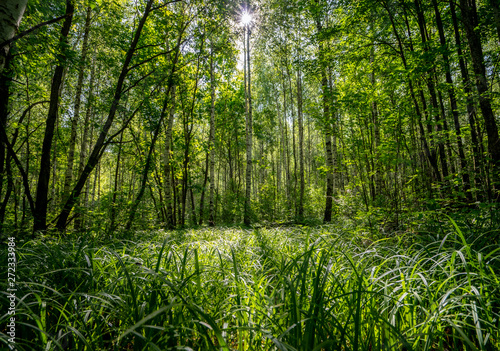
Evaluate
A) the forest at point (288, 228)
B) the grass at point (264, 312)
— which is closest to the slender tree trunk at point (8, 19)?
the forest at point (288, 228)

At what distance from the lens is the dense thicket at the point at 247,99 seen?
140 inches

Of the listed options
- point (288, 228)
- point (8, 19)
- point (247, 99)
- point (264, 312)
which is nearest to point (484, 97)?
point (264, 312)

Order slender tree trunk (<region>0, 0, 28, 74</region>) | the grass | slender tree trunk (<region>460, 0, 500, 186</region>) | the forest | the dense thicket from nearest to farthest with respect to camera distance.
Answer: the grass → the forest → slender tree trunk (<region>0, 0, 28, 74</region>) → slender tree trunk (<region>460, 0, 500, 186</region>) → the dense thicket

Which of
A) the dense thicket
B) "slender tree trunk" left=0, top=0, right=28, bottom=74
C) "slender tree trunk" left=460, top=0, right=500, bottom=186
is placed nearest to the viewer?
"slender tree trunk" left=0, top=0, right=28, bottom=74

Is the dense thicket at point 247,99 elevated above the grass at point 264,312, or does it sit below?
above

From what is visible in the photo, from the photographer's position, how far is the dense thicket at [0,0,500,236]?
357cm

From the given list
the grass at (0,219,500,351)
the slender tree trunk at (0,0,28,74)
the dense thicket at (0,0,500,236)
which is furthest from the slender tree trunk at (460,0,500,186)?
the slender tree trunk at (0,0,28,74)

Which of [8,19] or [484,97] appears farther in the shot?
[484,97]

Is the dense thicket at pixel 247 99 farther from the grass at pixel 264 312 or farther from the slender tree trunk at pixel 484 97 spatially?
the grass at pixel 264 312

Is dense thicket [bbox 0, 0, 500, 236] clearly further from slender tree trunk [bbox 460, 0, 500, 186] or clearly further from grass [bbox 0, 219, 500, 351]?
grass [bbox 0, 219, 500, 351]

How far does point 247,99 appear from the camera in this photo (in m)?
12.7

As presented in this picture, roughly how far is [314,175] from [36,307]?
97.7ft

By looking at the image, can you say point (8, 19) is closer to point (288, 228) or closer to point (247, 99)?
point (288, 228)

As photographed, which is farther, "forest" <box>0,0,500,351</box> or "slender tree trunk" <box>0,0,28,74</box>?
"slender tree trunk" <box>0,0,28,74</box>
